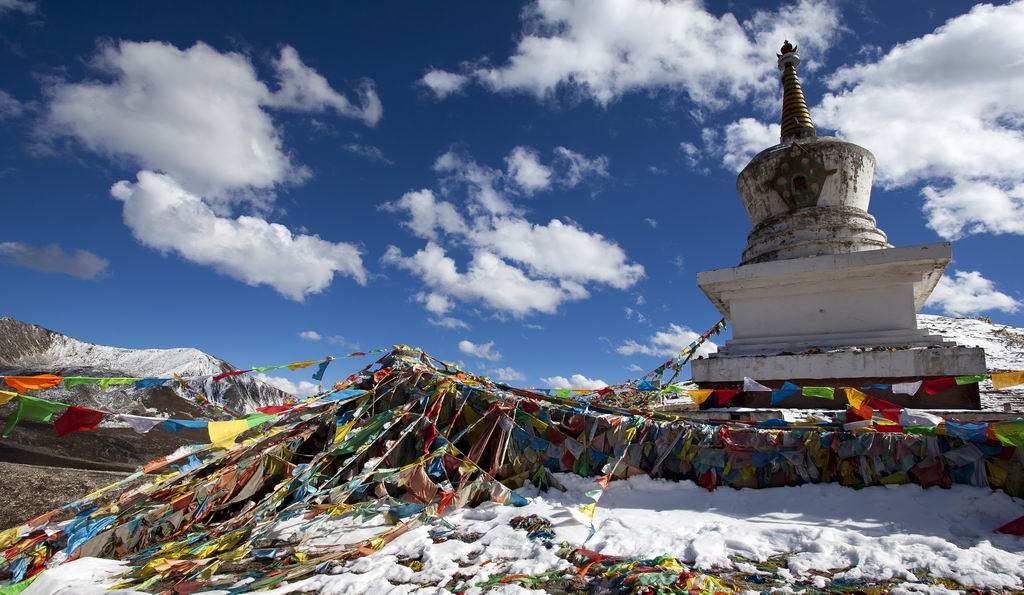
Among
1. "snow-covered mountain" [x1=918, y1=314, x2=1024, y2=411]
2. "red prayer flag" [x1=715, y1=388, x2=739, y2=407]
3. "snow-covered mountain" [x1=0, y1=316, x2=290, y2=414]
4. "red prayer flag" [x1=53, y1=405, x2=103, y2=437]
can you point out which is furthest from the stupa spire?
"snow-covered mountain" [x1=0, y1=316, x2=290, y2=414]

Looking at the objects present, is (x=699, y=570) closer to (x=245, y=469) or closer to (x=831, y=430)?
(x=831, y=430)

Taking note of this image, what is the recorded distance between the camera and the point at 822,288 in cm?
738

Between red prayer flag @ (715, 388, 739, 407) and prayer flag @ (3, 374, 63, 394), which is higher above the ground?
red prayer flag @ (715, 388, 739, 407)

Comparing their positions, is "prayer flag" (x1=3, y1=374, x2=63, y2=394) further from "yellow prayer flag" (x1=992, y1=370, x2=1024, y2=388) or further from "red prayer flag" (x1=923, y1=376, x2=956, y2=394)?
"yellow prayer flag" (x1=992, y1=370, x2=1024, y2=388)

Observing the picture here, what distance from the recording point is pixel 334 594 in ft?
7.47

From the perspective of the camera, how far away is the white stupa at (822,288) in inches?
247

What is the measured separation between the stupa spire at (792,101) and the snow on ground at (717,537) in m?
7.84

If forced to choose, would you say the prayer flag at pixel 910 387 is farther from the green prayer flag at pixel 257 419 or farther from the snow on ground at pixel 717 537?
the green prayer flag at pixel 257 419

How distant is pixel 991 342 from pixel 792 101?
6.22 meters

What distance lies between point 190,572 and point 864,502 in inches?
152

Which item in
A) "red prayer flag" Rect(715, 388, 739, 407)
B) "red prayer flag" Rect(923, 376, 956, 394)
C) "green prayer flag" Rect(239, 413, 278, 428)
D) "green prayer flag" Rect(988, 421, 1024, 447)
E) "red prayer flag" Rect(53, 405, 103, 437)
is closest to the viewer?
"green prayer flag" Rect(988, 421, 1024, 447)

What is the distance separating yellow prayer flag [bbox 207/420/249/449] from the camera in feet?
10.9

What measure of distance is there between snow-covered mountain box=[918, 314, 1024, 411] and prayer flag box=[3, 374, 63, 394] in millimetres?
9528

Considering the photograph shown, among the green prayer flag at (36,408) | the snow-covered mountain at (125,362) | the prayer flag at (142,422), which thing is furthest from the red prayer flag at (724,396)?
the snow-covered mountain at (125,362)
